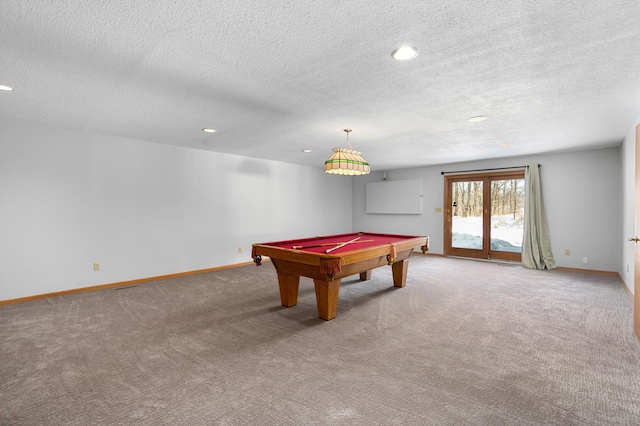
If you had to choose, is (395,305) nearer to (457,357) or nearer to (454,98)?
(457,357)

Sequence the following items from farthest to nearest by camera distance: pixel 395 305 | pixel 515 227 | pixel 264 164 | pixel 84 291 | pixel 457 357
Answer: pixel 264 164, pixel 515 227, pixel 84 291, pixel 395 305, pixel 457 357

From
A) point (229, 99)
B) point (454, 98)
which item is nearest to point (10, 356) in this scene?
point (229, 99)

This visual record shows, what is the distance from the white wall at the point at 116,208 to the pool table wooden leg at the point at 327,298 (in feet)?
10.7

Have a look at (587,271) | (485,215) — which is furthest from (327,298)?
(587,271)

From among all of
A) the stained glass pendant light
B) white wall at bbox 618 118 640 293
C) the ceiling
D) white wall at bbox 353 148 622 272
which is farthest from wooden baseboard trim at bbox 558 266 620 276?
the stained glass pendant light

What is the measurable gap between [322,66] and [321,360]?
2239mm

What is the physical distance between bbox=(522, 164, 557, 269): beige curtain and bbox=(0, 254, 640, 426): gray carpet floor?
1597mm

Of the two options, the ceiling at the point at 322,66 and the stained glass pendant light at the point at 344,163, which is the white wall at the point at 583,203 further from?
the stained glass pendant light at the point at 344,163

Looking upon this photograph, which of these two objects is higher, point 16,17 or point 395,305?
point 16,17

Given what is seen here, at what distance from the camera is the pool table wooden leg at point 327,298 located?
3.09 meters

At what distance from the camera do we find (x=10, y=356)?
93.0 inches

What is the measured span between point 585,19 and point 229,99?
2.71m

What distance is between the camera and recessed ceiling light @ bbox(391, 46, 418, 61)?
1983mm

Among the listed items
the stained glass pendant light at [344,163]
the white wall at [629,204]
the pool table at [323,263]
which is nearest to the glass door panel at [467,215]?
the white wall at [629,204]
